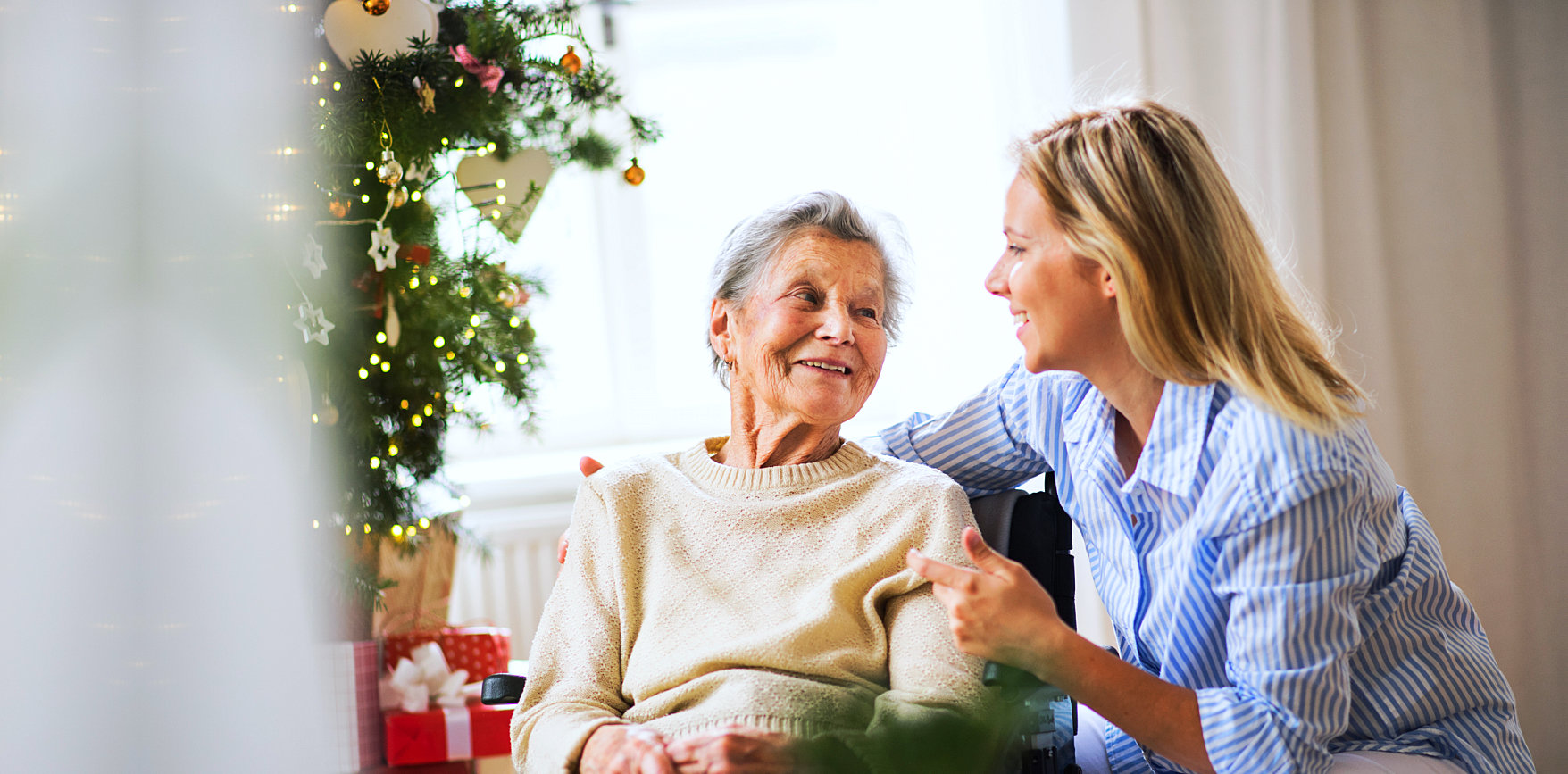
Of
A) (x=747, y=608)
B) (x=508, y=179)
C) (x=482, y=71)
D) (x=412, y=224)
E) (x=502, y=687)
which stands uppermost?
(x=482, y=71)

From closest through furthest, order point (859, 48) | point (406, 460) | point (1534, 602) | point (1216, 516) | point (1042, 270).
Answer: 1. point (1216, 516)
2. point (1042, 270)
3. point (406, 460)
4. point (1534, 602)
5. point (859, 48)

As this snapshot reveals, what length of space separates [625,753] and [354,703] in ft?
3.75

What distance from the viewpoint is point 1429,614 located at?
136cm

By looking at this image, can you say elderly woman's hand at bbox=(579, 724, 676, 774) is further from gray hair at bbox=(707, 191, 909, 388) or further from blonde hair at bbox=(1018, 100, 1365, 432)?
blonde hair at bbox=(1018, 100, 1365, 432)

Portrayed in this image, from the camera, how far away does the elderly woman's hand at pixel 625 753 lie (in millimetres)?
1201

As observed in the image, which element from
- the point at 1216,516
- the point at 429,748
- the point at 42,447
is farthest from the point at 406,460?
the point at 1216,516

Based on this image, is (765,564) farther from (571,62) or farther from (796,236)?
(571,62)

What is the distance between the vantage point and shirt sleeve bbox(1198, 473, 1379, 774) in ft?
3.79

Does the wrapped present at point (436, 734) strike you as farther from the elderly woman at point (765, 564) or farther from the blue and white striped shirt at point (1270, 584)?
the blue and white striped shirt at point (1270, 584)

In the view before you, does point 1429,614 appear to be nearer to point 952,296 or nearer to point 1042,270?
point 1042,270

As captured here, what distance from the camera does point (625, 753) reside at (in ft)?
4.01

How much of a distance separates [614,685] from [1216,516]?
2.53 feet

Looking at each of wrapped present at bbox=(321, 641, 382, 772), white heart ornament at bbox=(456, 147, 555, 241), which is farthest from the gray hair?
wrapped present at bbox=(321, 641, 382, 772)

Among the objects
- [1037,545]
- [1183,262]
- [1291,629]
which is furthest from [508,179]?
[1291,629]
